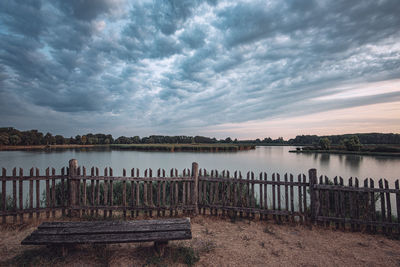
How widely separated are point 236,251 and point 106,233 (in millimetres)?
2638

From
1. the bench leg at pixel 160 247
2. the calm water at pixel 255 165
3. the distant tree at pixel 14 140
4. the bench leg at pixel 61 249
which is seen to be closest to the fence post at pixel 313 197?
the bench leg at pixel 160 247

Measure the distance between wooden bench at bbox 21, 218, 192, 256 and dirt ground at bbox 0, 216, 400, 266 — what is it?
37 centimetres

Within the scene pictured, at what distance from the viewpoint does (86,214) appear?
5863 mm

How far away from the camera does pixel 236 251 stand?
395 cm

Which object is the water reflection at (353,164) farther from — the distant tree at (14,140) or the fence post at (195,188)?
the distant tree at (14,140)

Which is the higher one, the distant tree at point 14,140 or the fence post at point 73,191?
the distant tree at point 14,140

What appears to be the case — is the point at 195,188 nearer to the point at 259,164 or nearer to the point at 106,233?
the point at 106,233

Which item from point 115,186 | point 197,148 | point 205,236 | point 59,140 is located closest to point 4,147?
point 59,140

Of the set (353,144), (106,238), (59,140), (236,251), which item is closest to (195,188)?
(236,251)

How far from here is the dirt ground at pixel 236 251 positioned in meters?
3.46

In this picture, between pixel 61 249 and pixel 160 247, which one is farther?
pixel 160 247

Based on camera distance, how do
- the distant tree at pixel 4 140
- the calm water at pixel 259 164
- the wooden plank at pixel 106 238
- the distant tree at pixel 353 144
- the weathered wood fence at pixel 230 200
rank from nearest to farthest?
1. the wooden plank at pixel 106 238
2. the weathered wood fence at pixel 230 200
3. the calm water at pixel 259 164
4. the distant tree at pixel 353 144
5. the distant tree at pixel 4 140

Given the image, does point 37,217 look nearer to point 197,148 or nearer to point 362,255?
point 362,255

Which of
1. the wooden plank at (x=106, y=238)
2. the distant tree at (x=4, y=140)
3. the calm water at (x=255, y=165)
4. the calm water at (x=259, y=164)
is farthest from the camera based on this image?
the distant tree at (x=4, y=140)
